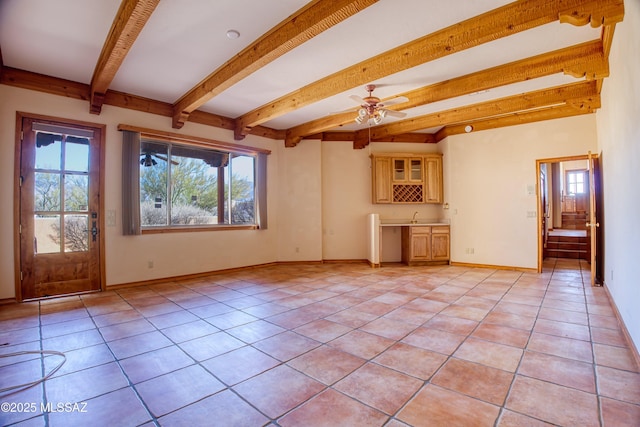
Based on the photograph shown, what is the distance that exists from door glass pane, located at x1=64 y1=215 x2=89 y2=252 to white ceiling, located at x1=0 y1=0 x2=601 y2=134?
1936 mm

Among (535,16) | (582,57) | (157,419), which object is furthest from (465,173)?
(157,419)

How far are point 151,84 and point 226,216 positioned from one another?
2.55 metres

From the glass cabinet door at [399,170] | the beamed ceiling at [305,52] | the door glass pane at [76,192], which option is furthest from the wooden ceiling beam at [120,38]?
the glass cabinet door at [399,170]

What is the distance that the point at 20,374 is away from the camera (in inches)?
83.7

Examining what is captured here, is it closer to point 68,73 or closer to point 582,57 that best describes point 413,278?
point 582,57

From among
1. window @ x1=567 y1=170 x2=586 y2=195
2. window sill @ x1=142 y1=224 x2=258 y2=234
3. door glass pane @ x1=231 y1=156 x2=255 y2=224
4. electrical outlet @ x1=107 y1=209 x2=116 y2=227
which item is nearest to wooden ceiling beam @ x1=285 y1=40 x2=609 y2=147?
door glass pane @ x1=231 y1=156 x2=255 y2=224

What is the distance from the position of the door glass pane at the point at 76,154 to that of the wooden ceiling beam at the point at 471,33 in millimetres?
3444

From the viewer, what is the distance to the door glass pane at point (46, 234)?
399cm

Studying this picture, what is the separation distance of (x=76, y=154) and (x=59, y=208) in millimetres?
796

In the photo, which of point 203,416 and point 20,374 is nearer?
point 203,416

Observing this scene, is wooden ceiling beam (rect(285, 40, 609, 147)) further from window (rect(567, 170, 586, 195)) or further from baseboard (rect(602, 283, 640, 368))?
window (rect(567, 170, 586, 195))

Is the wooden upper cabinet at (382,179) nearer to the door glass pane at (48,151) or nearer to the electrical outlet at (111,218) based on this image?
the electrical outlet at (111,218)

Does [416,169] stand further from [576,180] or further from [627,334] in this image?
[576,180]

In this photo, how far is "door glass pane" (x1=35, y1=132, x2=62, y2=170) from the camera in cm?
403
